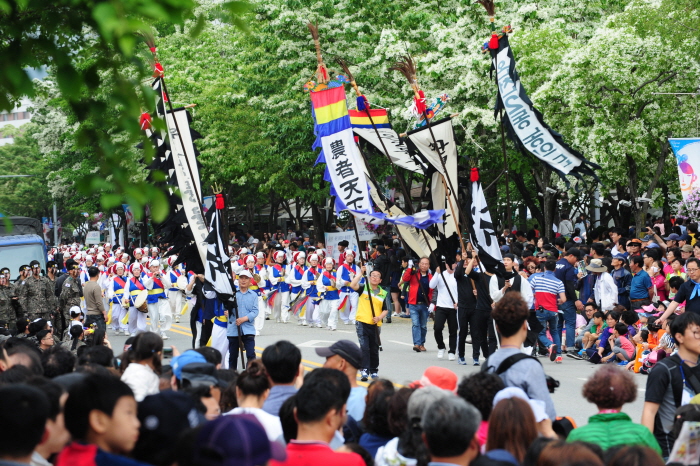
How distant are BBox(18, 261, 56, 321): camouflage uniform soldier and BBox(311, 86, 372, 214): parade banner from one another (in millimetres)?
6473

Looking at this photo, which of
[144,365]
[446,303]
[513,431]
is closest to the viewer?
[513,431]

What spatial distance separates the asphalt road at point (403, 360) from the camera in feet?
36.7

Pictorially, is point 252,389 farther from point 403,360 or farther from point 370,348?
point 403,360

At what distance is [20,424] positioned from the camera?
12.8 feet

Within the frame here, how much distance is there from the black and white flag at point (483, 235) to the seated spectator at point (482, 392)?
7.66 metres

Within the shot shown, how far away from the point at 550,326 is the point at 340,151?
4509 millimetres

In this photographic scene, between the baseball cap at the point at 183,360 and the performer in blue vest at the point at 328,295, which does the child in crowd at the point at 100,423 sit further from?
the performer in blue vest at the point at 328,295

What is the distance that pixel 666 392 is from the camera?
19.7 ft


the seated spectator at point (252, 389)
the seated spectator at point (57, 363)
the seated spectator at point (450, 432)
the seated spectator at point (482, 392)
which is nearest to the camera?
the seated spectator at point (450, 432)

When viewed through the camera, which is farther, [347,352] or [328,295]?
[328,295]

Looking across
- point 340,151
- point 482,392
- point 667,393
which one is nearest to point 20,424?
point 482,392

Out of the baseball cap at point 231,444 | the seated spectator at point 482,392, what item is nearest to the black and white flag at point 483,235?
the seated spectator at point 482,392

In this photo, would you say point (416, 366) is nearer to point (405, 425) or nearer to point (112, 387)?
point (405, 425)

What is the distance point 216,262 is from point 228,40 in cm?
3045
